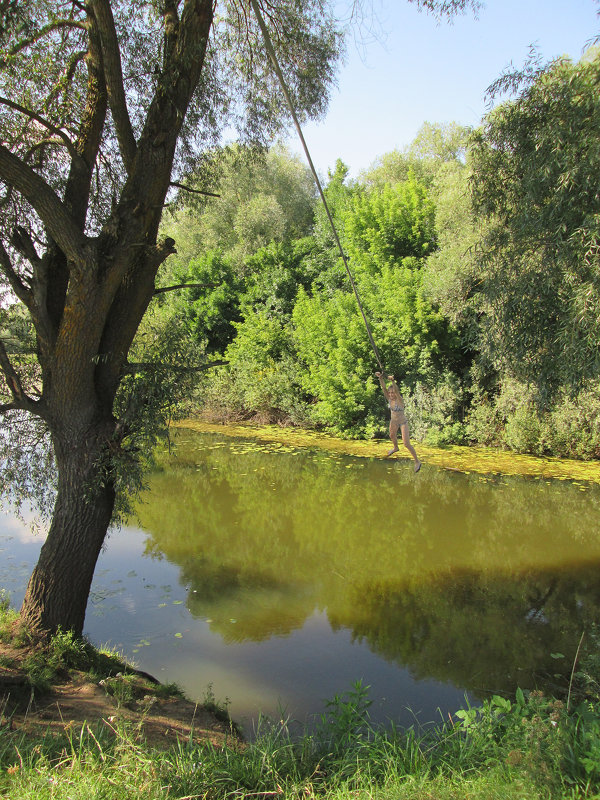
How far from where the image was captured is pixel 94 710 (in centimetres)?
468

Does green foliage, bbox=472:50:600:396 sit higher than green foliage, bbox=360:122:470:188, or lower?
lower

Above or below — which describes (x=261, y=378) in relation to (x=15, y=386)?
above

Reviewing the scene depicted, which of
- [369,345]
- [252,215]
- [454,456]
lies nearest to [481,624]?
[454,456]

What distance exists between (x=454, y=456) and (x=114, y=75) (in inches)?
528

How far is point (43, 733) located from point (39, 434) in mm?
3913

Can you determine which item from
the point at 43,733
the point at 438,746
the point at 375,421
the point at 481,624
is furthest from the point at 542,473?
the point at 43,733

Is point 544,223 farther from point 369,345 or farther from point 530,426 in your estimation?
point 369,345

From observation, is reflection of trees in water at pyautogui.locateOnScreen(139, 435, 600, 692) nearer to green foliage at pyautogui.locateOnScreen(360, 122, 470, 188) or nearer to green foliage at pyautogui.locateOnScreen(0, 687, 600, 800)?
green foliage at pyautogui.locateOnScreen(0, 687, 600, 800)

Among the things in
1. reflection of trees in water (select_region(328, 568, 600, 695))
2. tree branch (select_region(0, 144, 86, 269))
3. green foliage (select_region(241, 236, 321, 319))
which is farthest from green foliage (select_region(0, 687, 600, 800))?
green foliage (select_region(241, 236, 321, 319))

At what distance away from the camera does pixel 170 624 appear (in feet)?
24.8

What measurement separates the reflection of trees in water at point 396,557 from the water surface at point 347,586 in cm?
3

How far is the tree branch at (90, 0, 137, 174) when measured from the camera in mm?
5695

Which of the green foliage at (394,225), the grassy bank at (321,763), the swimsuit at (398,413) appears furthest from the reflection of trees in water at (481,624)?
the green foliage at (394,225)

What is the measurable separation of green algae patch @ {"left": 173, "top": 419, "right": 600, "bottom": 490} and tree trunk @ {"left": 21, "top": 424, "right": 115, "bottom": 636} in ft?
36.7
